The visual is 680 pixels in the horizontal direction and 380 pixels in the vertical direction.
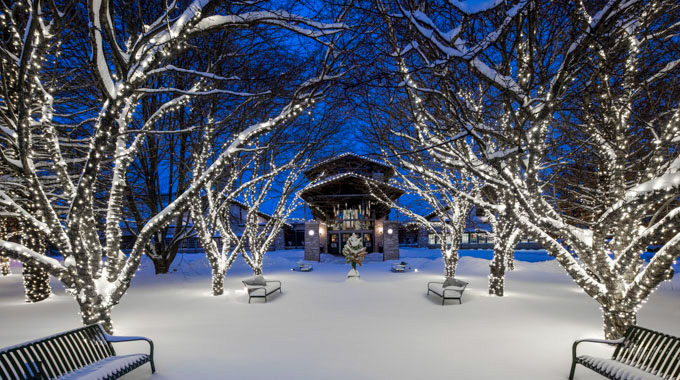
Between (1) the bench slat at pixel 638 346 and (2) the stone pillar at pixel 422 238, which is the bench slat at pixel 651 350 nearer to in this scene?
(1) the bench slat at pixel 638 346

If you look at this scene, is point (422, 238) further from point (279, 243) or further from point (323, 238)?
point (279, 243)

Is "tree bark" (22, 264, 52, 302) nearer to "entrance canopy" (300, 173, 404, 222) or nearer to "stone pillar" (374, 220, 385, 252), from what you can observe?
"entrance canopy" (300, 173, 404, 222)

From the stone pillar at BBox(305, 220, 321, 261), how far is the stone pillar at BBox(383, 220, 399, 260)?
230 inches

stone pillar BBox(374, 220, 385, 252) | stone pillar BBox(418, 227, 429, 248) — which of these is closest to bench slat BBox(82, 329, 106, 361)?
stone pillar BBox(374, 220, 385, 252)

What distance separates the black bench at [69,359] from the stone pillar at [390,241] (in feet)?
73.7

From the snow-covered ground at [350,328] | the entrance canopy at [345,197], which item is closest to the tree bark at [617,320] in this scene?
the snow-covered ground at [350,328]

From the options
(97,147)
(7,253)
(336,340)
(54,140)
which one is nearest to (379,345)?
(336,340)

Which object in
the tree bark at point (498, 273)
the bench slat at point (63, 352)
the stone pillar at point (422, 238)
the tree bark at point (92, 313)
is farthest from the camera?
the stone pillar at point (422, 238)

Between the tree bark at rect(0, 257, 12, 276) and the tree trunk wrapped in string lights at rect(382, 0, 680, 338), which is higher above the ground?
the tree trunk wrapped in string lights at rect(382, 0, 680, 338)

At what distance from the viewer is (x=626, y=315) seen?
588 cm

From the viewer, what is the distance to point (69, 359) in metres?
4.19

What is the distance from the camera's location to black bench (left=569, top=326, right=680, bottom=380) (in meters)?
3.99

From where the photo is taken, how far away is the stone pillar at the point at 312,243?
26.4 meters

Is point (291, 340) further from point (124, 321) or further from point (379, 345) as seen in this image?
point (124, 321)
